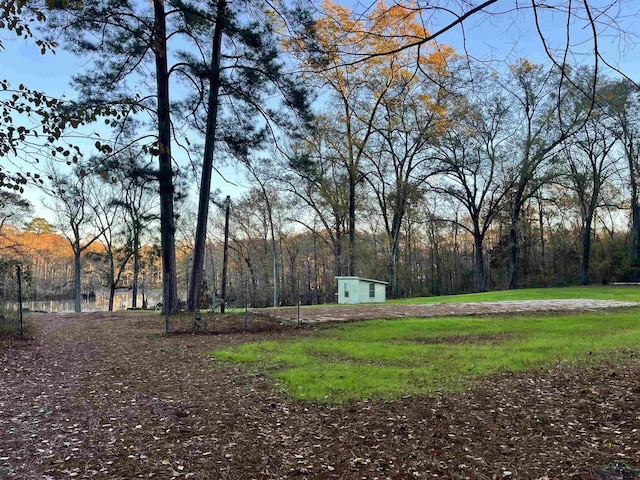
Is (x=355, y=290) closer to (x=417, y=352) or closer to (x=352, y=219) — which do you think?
(x=352, y=219)

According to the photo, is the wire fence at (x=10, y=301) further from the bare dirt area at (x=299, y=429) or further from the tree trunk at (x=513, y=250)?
the tree trunk at (x=513, y=250)

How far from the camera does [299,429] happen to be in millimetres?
4035

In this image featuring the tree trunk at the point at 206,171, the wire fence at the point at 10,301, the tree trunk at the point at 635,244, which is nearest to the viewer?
the wire fence at the point at 10,301

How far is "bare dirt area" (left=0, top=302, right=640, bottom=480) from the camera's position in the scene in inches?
125

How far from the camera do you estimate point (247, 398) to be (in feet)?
16.4

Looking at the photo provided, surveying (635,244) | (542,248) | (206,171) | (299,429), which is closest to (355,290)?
(206,171)

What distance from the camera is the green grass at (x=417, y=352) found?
5.46 meters

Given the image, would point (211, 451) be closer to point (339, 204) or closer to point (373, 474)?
point (373, 474)

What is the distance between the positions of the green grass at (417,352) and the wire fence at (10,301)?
475 centimetres

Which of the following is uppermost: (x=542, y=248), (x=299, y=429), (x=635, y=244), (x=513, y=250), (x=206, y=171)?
(x=206, y=171)

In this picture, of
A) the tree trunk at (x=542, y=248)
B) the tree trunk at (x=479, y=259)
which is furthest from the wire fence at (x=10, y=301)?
the tree trunk at (x=542, y=248)

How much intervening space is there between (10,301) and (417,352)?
8855 millimetres

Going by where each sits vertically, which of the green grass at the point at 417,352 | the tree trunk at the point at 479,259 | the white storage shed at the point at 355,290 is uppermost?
the tree trunk at the point at 479,259

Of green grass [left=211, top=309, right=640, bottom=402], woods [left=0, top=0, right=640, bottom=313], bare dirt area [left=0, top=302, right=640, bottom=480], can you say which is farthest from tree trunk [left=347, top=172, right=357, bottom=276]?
bare dirt area [left=0, top=302, right=640, bottom=480]
